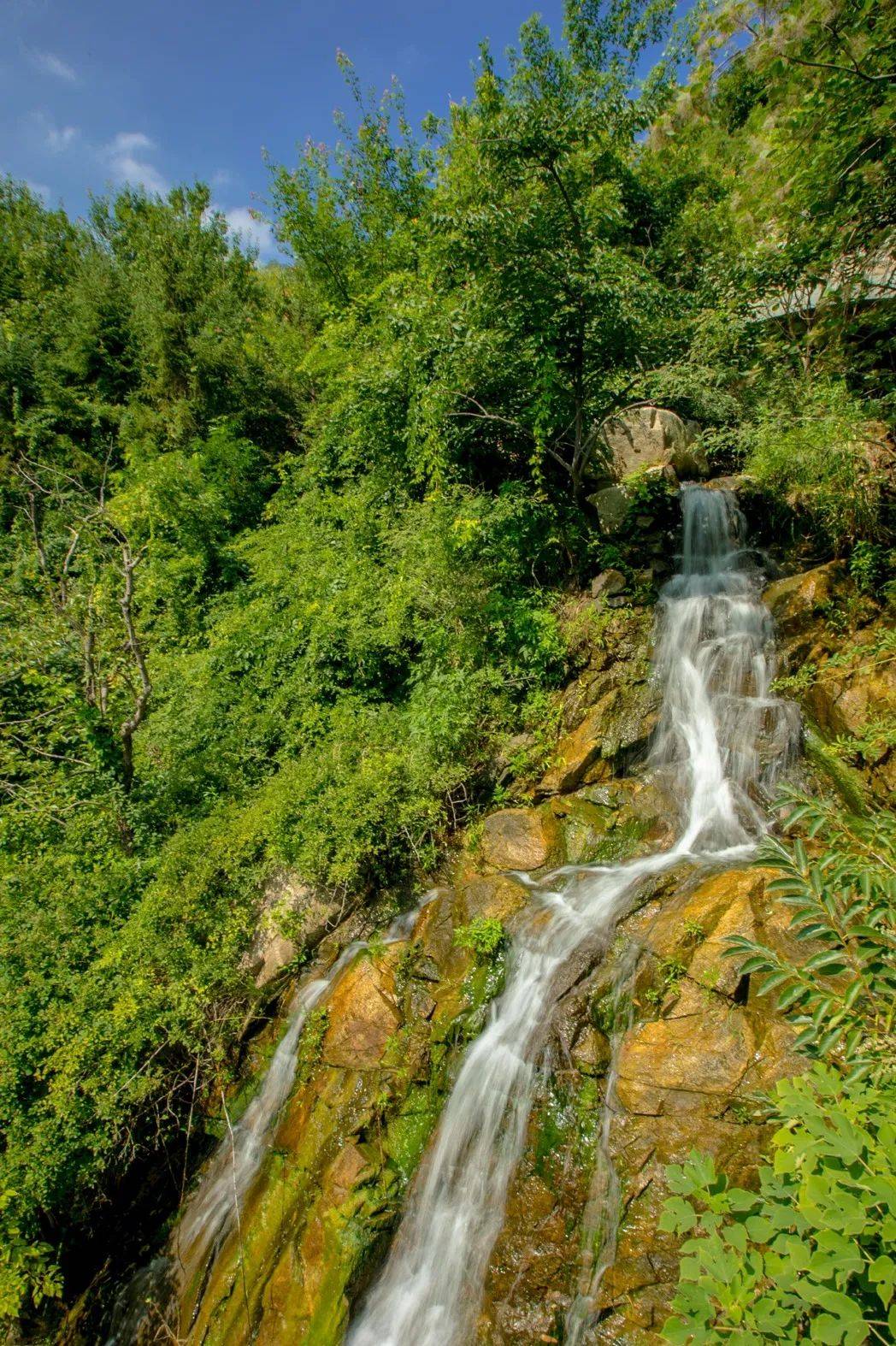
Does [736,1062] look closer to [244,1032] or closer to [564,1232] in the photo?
[564,1232]

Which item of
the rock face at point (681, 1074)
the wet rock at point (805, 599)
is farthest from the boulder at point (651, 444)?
the rock face at point (681, 1074)

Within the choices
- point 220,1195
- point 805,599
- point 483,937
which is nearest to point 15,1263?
point 220,1195

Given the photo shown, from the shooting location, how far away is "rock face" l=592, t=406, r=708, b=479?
931 cm

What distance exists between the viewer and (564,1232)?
3652 millimetres

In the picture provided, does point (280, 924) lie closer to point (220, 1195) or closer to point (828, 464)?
point (220, 1195)

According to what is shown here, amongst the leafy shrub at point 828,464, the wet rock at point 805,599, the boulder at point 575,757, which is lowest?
the boulder at point 575,757

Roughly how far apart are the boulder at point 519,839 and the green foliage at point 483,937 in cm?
80

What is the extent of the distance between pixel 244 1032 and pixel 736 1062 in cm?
453

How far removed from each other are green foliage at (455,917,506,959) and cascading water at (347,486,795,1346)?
203 mm

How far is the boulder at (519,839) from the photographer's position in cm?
576

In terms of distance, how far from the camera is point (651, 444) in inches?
373

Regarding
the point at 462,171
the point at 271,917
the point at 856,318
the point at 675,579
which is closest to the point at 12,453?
the point at 462,171

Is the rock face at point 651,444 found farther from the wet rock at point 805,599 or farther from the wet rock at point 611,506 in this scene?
the wet rock at point 805,599

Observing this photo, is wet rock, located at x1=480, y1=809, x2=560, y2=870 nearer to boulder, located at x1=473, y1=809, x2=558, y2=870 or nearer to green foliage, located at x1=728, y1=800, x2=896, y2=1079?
boulder, located at x1=473, y1=809, x2=558, y2=870
